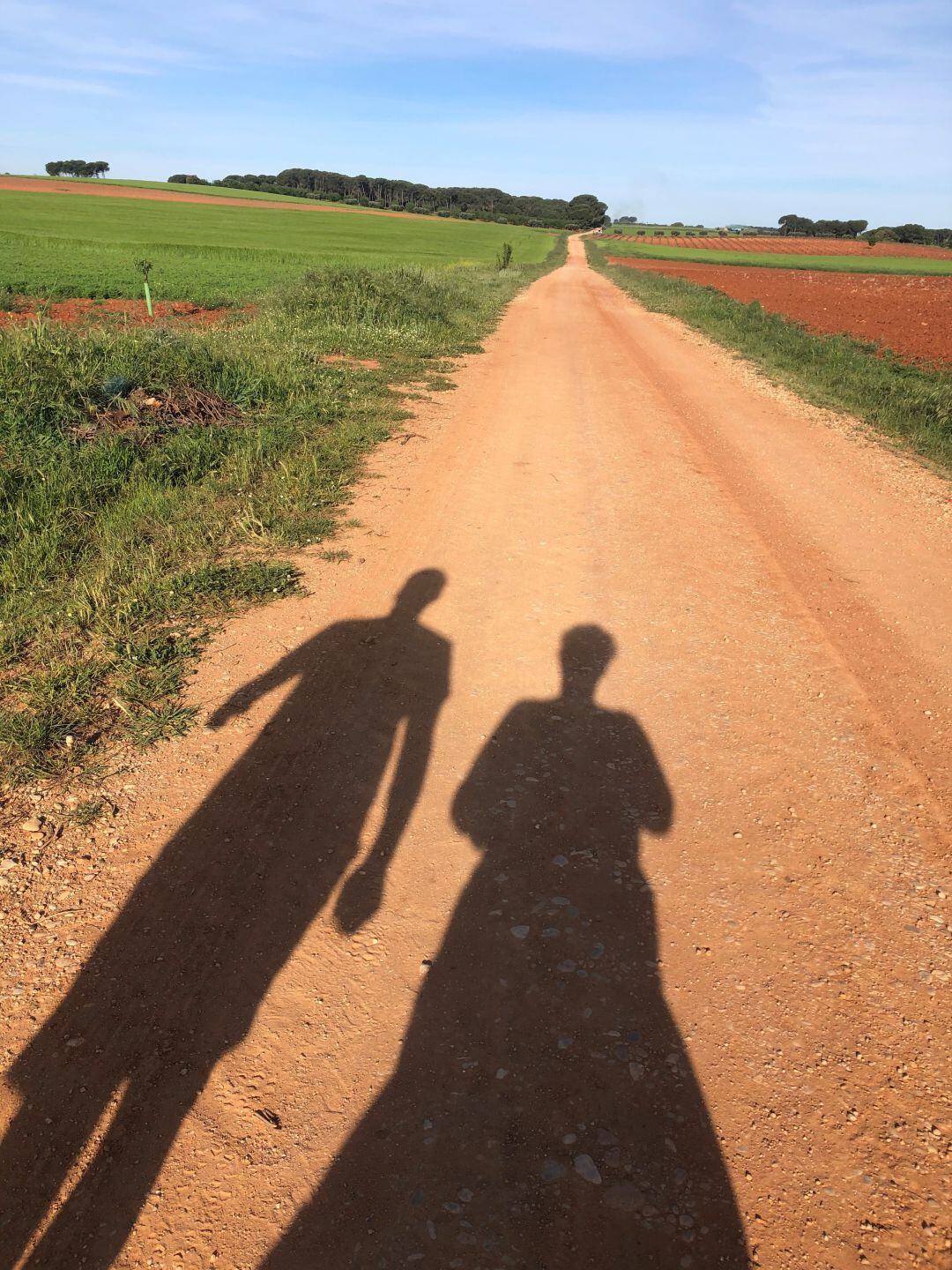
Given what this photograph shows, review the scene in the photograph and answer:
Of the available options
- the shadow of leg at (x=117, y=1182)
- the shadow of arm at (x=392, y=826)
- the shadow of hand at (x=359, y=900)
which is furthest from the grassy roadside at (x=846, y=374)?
the shadow of leg at (x=117, y=1182)

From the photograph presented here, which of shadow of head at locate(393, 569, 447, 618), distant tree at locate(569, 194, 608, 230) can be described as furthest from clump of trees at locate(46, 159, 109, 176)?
shadow of head at locate(393, 569, 447, 618)

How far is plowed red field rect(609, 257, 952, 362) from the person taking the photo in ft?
62.5

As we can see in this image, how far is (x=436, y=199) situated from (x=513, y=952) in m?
184

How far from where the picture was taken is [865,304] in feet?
91.2

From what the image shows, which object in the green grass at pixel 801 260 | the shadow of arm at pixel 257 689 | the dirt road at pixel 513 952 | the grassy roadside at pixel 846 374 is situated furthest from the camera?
the green grass at pixel 801 260

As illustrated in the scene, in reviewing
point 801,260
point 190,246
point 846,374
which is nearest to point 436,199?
point 801,260

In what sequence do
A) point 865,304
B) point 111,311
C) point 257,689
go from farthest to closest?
point 865,304 < point 111,311 < point 257,689

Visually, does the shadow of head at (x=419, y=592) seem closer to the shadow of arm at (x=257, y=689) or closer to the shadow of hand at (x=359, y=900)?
the shadow of arm at (x=257, y=689)

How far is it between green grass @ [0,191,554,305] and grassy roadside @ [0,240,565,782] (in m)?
13.1

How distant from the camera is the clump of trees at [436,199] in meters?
136

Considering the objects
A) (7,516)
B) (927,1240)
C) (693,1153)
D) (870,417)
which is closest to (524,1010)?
(693,1153)

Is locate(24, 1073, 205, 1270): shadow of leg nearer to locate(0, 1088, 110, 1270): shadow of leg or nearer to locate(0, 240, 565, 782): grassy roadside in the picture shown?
locate(0, 1088, 110, 1270): shadow of leg

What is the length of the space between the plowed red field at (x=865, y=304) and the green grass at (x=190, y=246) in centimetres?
1513

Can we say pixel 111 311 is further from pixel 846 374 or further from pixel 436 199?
pixel 436 199
